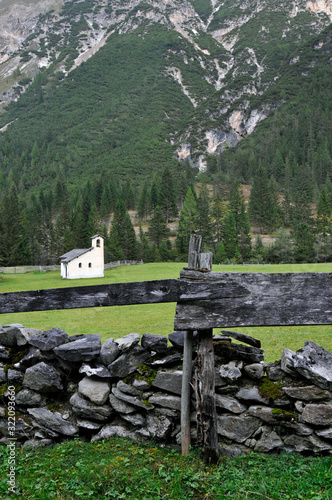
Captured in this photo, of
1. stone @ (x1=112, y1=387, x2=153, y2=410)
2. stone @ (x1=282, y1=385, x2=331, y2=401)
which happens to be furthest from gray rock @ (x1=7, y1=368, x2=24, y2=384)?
stone @ (x1=282, y1=385, x2=331, y2=401)

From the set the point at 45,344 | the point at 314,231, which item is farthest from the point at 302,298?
the point at 314,231

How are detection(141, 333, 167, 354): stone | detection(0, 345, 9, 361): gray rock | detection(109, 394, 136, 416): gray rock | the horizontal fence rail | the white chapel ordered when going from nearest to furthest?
the horizontal fence rail → detection(109, 394, 136, 416): gray rock → detection(141, 333, 167, 354): stone → detection(0, 345, 9, 361): gray rock → the white chapel

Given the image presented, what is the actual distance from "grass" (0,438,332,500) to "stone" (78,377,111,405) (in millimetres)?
599

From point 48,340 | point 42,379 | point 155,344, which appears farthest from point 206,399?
point 48,340

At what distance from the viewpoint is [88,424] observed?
456 centimetres

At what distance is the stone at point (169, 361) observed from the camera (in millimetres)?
4672

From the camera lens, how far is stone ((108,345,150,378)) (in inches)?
182

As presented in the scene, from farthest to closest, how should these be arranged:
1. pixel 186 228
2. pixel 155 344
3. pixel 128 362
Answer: pixel 186 228
pixel 155 344
pixel 128 362

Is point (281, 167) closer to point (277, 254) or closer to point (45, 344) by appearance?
point (277, 254)

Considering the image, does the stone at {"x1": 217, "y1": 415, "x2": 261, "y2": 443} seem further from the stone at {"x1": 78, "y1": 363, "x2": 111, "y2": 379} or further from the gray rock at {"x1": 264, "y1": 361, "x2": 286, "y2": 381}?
the stone at {"x1": 78, "y1": 363, "x2": 111, "y2": 379}

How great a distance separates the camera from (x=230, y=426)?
4152 mm

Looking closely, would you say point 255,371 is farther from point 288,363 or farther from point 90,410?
point 90,410

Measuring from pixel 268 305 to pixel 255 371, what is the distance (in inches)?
41.1

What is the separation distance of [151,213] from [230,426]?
108350mm
